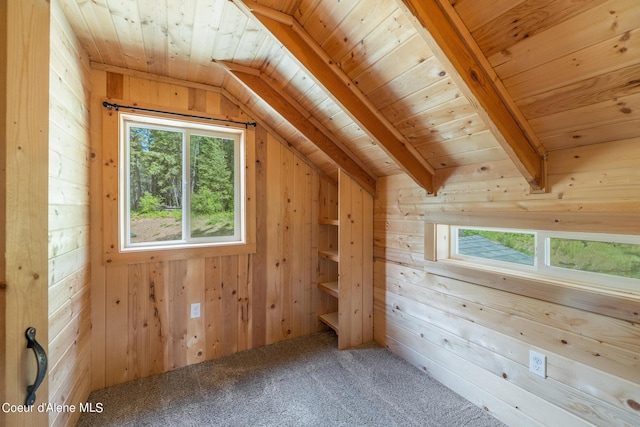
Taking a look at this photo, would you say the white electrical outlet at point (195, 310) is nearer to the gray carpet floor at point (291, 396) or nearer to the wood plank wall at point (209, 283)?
the wood plank wall at point (209, 283)

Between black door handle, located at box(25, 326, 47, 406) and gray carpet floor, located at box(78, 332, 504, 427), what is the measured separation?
1.30 meters

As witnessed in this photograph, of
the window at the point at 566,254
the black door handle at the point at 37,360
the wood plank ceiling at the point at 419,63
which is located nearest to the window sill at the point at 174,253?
the wood plank ceiling at the point at 419,63

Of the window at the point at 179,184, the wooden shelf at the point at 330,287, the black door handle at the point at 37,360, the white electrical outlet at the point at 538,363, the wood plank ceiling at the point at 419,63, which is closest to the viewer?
the black door handle at the point at 37,360

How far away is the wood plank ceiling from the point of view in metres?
1.00

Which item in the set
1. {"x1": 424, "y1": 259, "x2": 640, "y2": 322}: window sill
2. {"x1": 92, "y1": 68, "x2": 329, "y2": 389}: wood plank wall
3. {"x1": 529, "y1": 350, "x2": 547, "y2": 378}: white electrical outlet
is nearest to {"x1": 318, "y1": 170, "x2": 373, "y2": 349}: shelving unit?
{"x1": 92, "y1": 68, "x2": 329, "y2": 389}: wood plank wall

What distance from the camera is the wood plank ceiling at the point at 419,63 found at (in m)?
1.00

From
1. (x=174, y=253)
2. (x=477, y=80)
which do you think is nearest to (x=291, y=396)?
(x=174, y=253)

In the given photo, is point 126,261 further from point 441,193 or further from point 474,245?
point 474,245

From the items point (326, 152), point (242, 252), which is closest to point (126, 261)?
point (242, 252)

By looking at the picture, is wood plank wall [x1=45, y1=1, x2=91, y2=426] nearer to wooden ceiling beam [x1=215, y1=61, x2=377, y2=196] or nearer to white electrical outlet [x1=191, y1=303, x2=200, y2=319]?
white electrical outlet [x1=191, y1=303, x2=200, y2=319]

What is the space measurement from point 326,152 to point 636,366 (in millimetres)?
2003

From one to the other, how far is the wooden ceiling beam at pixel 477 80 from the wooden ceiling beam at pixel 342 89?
59 centimetres

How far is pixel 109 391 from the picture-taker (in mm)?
1878

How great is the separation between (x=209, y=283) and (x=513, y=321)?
2.13 meters
